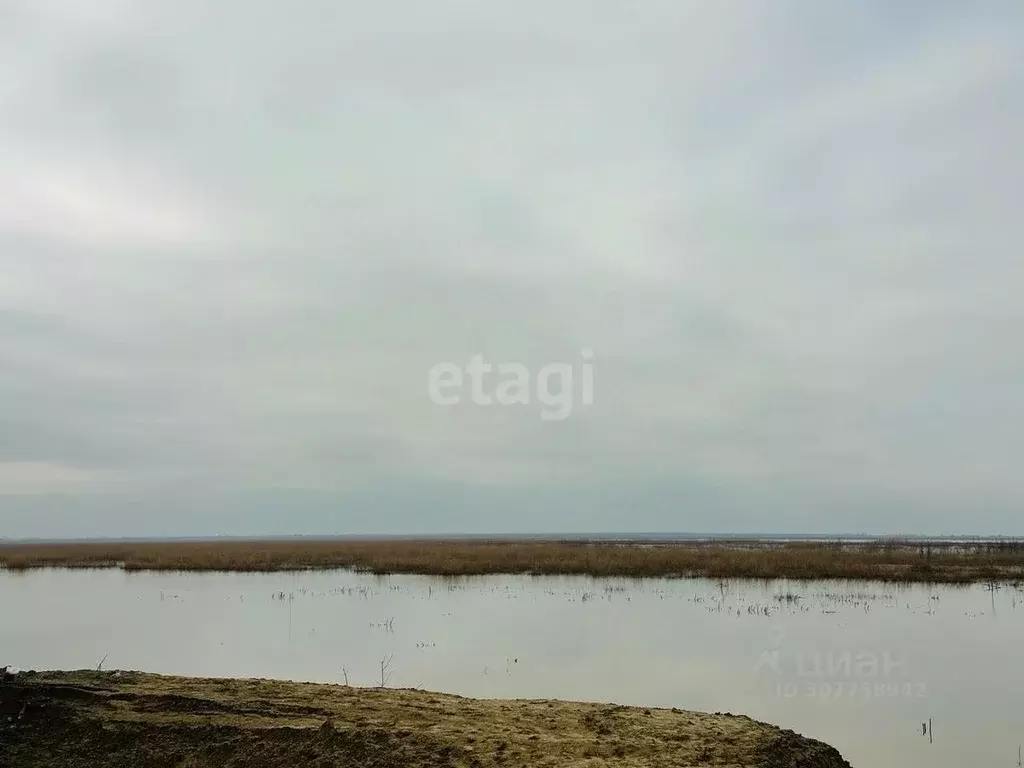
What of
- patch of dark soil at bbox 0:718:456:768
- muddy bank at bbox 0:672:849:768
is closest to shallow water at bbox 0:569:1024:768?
muddy bank at bbox 0:672:849:768

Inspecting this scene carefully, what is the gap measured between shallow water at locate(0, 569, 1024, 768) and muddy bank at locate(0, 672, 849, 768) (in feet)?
9.63

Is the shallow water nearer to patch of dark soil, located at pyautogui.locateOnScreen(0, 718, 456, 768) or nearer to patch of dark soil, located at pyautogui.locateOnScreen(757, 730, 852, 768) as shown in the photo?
patch of dark soil, located at pyautogui.locateOnScreen(757, 730, 852, 768)

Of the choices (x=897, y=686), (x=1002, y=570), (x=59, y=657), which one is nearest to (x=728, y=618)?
(x=897, y=686)

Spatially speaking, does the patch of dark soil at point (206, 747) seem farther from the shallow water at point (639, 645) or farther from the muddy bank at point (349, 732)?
the shallow water at point (639, 645)

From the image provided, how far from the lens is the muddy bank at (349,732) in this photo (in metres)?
7.06

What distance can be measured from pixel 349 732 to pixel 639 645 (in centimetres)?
1046

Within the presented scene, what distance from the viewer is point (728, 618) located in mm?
20422

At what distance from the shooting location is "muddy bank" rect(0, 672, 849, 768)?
7.06 metres

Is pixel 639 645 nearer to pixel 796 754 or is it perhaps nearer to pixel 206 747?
pixel 796 754

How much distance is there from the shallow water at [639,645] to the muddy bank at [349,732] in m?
2.94

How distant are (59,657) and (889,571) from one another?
2997cm

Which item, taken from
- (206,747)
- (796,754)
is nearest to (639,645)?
(796,754)

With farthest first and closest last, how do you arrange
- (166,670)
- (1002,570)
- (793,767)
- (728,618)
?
(1002,570) < (728,618) < (166,670) < (793,767)

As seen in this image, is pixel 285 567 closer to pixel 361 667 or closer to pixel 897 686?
pixel 361 667
